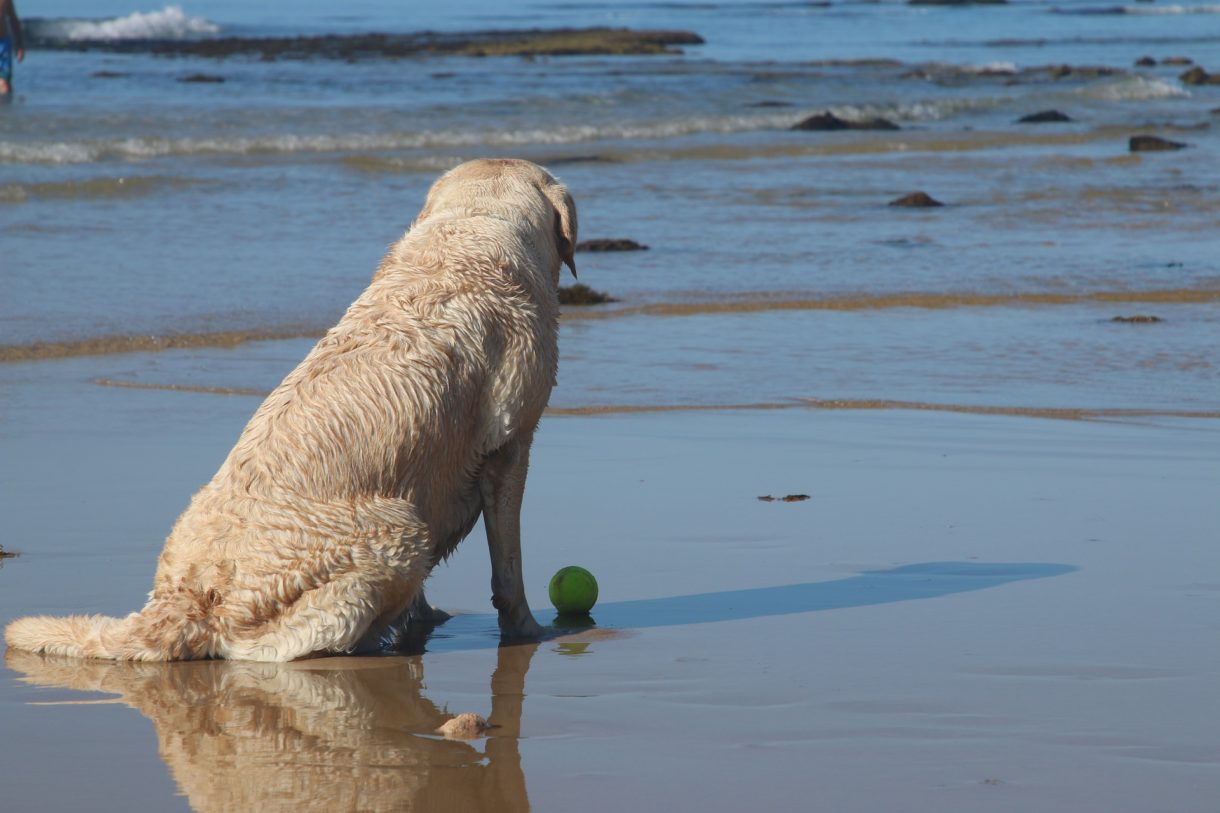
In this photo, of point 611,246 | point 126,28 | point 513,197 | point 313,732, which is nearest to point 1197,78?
point 611,246

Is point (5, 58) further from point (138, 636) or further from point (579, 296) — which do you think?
point (138, 636)

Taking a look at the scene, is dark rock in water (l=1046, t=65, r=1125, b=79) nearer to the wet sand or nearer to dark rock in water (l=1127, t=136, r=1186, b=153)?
dark rock in water (l=1127, t=136, r=1186, b=153)

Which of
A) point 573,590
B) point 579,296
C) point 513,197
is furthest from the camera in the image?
point 579,296

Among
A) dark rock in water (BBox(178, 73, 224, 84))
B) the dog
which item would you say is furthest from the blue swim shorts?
the dog

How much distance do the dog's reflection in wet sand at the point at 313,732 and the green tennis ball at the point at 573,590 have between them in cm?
40

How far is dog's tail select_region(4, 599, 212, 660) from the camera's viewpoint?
4918 millimetres

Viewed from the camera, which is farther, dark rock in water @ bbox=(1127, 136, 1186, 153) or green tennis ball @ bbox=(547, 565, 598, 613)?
dark rock in water @ bbox=(1127, 136, 1186, 153)

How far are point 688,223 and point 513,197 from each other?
11130 mm

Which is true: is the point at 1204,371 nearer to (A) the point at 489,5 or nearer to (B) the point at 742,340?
(B) the point at 742,340

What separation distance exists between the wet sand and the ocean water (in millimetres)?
1619

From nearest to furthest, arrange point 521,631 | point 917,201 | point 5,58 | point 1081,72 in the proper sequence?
1. point 521,631
2. point 917,201
3. point 5,58
4. point 1081,72

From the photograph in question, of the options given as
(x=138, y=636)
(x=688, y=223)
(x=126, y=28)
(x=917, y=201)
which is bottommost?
(x=688, y=223)

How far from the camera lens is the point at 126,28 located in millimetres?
56875

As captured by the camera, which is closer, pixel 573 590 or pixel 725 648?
pixel 725 648
